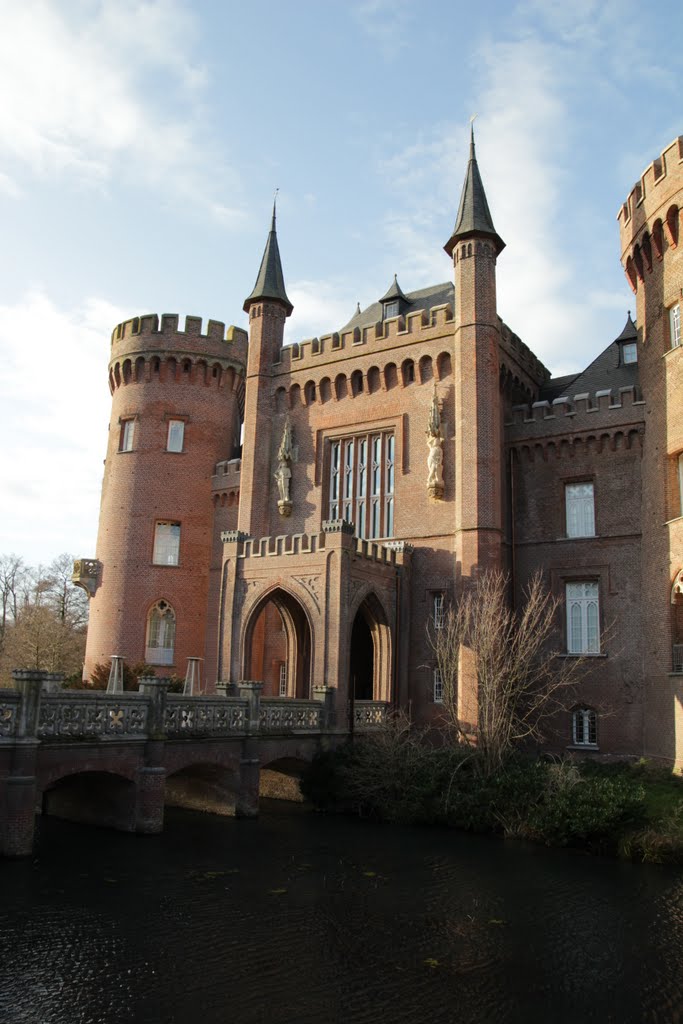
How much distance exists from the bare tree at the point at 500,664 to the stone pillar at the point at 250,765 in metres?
5.24

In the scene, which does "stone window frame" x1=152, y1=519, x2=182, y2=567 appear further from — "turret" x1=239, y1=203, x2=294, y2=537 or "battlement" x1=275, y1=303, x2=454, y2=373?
"battlement" x1=275, y1=303, x2=454, y2=373

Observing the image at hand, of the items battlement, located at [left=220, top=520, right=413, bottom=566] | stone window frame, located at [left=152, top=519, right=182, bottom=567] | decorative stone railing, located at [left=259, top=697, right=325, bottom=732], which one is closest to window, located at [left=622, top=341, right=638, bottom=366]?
battlement, located at [left=220, top=520, right=413, bottom=566]

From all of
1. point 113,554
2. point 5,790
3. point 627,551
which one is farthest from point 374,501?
point 5,790

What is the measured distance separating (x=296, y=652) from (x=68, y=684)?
26.6 feet

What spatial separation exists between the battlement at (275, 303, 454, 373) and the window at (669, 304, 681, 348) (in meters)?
6.84

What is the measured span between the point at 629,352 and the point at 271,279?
518 inches

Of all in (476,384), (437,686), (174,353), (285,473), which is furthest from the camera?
(174,353)

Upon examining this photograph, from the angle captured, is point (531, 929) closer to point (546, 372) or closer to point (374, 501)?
point (374, 501)

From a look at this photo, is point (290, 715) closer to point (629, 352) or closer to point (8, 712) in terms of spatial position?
point (8, 712)

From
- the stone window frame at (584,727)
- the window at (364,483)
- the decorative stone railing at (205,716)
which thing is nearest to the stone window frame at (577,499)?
the stone window frame at (584,727)

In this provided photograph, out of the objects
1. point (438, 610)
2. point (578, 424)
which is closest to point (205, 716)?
point (438, 610)

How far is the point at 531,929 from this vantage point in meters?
11.1

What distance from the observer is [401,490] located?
27.2 m

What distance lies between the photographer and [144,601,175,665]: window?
100 feet
